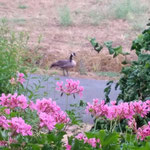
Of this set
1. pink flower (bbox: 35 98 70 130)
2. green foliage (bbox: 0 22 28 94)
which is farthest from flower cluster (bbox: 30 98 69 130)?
green foliage (bbox: 0 22 28 94)

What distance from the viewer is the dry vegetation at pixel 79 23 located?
682 inches

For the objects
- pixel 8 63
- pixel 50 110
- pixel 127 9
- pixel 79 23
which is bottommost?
pixel 79 23

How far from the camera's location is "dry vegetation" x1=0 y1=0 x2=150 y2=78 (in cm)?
1733

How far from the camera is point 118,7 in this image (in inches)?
978

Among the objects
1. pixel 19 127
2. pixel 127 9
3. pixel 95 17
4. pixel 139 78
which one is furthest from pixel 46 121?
pixel 127 9

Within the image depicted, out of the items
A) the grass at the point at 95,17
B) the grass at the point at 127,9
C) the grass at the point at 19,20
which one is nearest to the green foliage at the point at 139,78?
the grass at the point at 19,20

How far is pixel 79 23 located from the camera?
23391mm

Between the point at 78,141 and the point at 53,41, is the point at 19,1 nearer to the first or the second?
the point at 53,41

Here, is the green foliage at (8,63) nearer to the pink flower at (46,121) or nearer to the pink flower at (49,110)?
the pink flower at (49,110)

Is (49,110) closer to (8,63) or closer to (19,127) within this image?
(19,127)

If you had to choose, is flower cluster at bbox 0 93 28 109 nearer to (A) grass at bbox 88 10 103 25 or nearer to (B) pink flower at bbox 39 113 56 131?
(B) pink flower at bbox 39 113 56 131

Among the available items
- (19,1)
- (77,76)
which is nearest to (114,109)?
(77,76)

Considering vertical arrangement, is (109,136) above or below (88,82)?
above

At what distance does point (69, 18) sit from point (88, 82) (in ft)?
33.9
